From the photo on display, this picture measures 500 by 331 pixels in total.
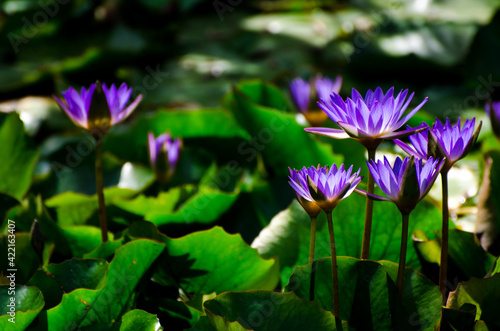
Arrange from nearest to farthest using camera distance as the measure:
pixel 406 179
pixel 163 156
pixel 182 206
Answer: pixel 406 179 < pixel 182 206 < pixel 163 156

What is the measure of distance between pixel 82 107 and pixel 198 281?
34cm

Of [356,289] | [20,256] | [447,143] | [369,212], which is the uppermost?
[447,143]

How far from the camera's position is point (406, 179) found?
57cm

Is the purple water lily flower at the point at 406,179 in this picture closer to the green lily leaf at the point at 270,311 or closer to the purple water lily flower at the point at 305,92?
the green lily leaf at the point at 270,311

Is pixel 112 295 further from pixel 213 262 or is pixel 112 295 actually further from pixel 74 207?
pixel 74 207

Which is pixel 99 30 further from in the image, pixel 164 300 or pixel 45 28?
pixel 164 300

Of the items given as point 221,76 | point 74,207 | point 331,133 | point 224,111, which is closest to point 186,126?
point 224,111

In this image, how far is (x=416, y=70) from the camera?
2.16 meters

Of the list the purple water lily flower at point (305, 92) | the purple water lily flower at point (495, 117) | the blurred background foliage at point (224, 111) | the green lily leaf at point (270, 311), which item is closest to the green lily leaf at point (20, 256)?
the blurred background foliage at point (224, 111)

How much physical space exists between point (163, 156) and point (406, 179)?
62cm

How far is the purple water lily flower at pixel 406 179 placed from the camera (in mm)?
570

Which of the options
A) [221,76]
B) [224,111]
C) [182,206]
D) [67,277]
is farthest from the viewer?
[221,76]

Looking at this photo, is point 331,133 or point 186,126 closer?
point 331,133

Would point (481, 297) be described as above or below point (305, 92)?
below
